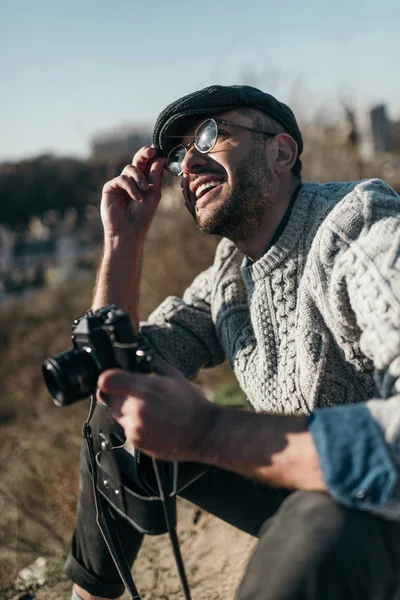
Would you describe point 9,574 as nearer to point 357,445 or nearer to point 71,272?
point 357,445

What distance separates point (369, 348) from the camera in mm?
1688

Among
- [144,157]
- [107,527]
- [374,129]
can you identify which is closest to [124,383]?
[107,527]

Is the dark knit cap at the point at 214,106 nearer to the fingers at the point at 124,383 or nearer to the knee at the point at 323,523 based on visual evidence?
the fingers at the point at 124,383

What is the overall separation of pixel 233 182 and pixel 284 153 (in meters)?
0.25

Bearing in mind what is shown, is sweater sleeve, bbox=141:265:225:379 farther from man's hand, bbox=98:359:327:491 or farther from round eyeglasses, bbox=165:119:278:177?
man's hand, bbox=98:359:327:491

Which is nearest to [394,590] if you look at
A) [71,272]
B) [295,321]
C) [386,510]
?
[386,510]

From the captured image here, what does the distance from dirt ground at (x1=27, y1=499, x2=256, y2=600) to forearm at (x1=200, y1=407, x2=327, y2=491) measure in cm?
129

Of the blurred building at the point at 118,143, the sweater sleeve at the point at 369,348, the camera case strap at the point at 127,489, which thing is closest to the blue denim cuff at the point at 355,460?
the sweater sleeve at the point at 369,348

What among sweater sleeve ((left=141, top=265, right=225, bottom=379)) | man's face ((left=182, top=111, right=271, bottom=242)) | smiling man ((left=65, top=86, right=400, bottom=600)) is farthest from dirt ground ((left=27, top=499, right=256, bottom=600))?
man's face ((left=182, top=111, right=271, bottom=242))

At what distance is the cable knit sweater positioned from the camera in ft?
5.41

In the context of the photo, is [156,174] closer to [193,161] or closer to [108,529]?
[193,161]

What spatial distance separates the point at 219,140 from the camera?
7.79 feet

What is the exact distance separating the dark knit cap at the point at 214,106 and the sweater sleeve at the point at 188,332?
1.90 feet

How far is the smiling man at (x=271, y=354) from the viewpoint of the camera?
1.42 m
